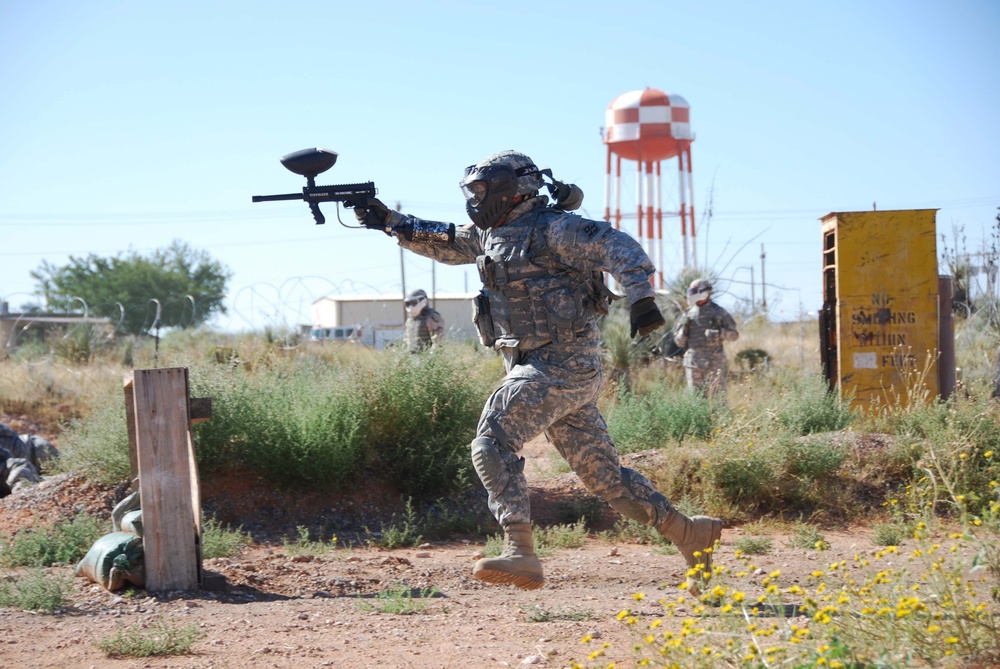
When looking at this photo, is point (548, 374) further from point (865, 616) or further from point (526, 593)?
point (865, 616)

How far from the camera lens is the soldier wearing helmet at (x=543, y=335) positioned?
4465 millimetres

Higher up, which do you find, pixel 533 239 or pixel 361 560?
pixel 533 239

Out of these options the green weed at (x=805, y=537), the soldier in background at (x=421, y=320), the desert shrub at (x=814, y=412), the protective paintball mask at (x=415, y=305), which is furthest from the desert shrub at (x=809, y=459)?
the protective paintball mask at (x=415, y=305)

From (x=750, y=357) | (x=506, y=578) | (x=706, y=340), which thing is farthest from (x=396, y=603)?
(x=750, y=357)

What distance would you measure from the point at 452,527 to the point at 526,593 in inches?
77.0

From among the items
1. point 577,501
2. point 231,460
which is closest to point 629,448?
point 577,501

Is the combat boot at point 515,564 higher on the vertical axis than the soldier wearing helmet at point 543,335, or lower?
lower

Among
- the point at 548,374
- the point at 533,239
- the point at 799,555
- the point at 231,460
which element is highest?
the point at 533,239

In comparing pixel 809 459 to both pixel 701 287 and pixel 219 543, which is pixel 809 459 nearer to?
pixel 701 287

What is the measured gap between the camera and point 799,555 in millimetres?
6234

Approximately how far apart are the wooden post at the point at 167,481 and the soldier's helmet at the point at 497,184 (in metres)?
1.90

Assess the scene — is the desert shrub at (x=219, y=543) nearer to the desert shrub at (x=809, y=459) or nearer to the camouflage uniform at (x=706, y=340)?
the desert shrub at (x=809, y=459)

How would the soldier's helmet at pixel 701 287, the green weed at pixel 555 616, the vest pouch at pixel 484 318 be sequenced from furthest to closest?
1. the soldier's helmet at pixel 701 287
2. the vest pouch at pixel 484 318
3. the green weed at pixel 555 616

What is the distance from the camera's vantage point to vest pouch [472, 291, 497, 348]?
495 cm
